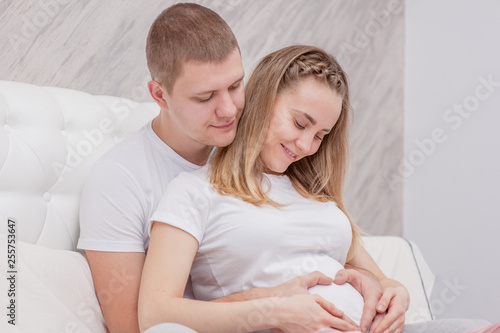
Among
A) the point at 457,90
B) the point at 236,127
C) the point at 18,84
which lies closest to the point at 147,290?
the point at 236,127

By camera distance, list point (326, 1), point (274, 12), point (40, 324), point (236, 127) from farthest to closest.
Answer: point (326, 1) < point (274, 12) < point (236, 127) < point (40, 324)

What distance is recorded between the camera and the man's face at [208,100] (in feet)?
4.44

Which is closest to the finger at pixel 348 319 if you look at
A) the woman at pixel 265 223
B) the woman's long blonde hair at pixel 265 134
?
the woman at pixel 265 223

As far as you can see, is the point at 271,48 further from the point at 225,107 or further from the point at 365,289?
the point at 365,289

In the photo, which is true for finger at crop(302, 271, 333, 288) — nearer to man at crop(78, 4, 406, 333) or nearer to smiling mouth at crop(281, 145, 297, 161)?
man at crop(78, 4, 406, 333)

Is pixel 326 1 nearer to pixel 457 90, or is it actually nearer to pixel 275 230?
pixel 457 90

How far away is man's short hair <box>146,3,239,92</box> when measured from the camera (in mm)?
1358

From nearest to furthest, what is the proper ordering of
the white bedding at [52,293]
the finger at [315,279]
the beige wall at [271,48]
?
the white bedding at [52,293] → the finger at [315,279] → the beige wall at [271,48]

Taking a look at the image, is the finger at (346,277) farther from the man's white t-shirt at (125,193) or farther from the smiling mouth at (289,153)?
the man's white t-shirt at (125,193)

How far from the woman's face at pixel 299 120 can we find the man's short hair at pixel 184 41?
0.61ft

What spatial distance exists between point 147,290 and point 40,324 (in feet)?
0.69

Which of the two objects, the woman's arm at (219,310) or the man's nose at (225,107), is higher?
the man's nose at (225,107)

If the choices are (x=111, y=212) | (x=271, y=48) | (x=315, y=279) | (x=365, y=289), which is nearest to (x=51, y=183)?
(x=111, y=212)

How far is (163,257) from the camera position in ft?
4.05
